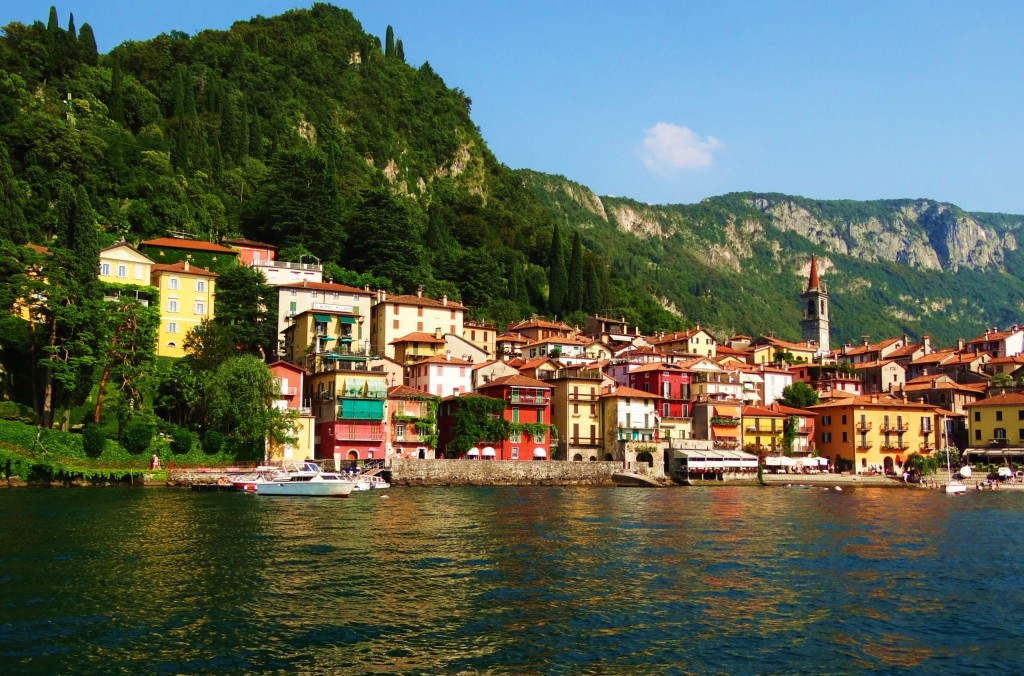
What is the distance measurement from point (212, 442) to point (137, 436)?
479 centimetres

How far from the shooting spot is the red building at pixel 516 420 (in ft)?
241

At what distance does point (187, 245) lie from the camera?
8225 cm

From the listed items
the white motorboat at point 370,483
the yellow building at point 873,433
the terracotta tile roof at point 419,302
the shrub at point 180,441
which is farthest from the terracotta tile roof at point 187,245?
the yellow building at point 873,433

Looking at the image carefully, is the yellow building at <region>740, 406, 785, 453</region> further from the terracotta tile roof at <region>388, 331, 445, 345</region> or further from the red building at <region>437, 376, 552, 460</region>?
the terracotta tile roof at <region>388, 331, 445, 345</region>

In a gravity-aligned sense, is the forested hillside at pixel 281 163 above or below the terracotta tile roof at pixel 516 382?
above

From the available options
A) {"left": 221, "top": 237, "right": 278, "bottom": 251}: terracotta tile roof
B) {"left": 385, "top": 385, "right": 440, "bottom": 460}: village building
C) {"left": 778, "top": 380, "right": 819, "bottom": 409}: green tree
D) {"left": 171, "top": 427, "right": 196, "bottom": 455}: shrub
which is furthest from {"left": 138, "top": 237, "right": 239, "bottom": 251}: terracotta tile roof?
{"left": 778, "top": 380, "right": 819, "bottom": 409}: green tree

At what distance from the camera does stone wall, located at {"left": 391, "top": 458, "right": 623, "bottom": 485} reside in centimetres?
6544

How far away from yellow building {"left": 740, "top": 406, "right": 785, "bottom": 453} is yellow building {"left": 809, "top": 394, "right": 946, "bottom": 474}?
18.6ft

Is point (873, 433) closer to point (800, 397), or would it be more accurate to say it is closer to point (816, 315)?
point (800, 397)

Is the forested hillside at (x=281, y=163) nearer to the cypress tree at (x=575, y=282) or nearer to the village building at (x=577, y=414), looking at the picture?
the cypress tree at (x=575, y=282)

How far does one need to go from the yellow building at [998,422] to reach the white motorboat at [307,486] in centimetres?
6291

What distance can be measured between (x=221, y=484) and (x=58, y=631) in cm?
3828

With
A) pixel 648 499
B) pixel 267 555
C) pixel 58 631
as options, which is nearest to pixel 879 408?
pixel 648 499

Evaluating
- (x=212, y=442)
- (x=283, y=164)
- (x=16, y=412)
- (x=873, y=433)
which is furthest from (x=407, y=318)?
(x=873, y=433)
